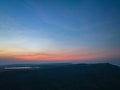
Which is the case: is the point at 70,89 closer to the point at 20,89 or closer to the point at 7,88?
the point at 20,89

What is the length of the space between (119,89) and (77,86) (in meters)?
9.03

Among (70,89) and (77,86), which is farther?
(77,86)

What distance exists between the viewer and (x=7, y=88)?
4044 cm

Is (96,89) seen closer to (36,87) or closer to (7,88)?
(36,87)

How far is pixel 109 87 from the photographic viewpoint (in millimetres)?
41719

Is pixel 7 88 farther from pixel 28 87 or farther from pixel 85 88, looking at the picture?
pixel 85 88

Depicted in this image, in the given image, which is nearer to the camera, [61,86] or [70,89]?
[70,89]

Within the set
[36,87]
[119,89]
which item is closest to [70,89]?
[36,87]

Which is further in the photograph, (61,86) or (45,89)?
(61,86)

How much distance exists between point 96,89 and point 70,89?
5667 mm

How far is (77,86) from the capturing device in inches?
1654

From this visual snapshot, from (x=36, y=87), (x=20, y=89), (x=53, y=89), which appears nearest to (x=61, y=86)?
(x=53, y=89)

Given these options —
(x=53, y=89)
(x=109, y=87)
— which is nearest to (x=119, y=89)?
(x=109, y=87)

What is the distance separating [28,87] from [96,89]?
1482 centimetres
